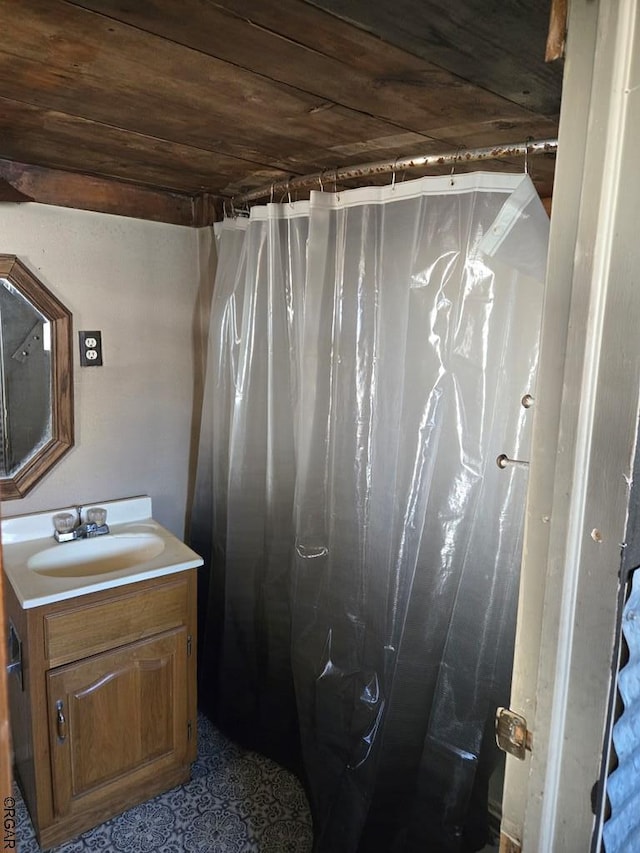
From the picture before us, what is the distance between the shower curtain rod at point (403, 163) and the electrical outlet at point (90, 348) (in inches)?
29.2

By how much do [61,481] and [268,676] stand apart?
3.34ft

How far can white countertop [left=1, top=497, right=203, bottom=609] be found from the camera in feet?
5.42

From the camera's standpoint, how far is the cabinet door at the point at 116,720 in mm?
1723

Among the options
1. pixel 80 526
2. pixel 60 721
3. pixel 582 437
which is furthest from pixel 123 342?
pixel 582 437

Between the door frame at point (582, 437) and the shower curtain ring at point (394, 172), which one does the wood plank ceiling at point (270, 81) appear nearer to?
the shower curtain ring at point (394, 172)

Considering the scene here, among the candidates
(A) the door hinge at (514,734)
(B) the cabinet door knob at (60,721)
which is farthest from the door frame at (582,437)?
(B) the cabinet door knob at (60,721)

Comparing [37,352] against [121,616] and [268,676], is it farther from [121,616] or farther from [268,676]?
[268,676]

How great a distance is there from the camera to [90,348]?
207cm

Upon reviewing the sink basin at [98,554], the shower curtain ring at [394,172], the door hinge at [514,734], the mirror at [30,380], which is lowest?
the sink basin at [98,554]

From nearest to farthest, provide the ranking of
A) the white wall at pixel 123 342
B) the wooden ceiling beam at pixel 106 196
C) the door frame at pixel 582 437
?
the door frame at pixel 582 437, the wooden ceiling beam at pixel 106 196, the white wall at pixel 123 342

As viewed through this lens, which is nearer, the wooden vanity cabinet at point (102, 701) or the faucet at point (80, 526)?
the wooden vanity cabinet at point (102, 701)

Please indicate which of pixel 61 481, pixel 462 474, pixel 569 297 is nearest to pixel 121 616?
pixel 61 481

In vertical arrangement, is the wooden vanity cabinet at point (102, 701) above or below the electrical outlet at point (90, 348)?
below

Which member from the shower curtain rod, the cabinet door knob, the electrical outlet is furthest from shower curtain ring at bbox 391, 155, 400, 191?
the cabinet door knob
